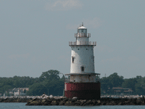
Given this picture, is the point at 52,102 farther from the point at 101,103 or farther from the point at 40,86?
the point at 40,86

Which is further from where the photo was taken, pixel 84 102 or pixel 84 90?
pixel 84 90

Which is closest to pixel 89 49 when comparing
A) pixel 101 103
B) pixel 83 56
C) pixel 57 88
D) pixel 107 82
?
pixel 83 56

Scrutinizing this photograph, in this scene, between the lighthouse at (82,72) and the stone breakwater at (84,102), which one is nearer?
the stone breakwater at (84,102)

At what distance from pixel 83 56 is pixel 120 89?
12461cm

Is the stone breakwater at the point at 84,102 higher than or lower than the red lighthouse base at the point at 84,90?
lower

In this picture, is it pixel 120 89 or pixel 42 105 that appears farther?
pixel 120 89

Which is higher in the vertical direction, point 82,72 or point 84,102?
point 82,72

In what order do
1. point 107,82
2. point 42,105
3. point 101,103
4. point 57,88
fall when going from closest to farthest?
point 101,103
point 42,105
point 57,88
point 107,82

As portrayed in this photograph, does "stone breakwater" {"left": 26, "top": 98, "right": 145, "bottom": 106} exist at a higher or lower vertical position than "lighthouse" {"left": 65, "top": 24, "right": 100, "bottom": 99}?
lower

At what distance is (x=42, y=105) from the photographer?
7800 cm

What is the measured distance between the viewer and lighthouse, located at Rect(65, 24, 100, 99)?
7444cm

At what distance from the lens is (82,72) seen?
74.6 meters

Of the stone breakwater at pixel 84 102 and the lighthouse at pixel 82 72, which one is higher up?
the lighthouse at pixel 82 72

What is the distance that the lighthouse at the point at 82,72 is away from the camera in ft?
244
